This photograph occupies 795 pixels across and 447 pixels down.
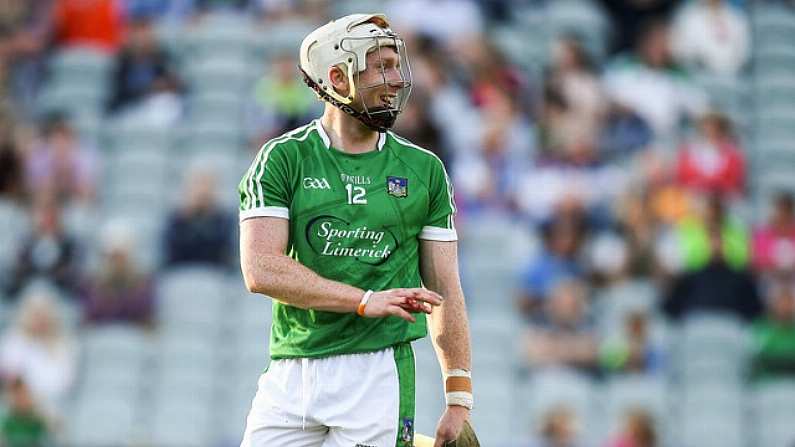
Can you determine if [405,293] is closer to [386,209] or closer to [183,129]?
[386,209]

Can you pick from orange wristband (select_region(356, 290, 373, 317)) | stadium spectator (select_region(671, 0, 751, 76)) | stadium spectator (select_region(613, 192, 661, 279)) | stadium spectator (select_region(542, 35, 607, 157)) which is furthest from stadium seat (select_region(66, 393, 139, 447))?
orange wristband (select_region(356, 290, 373, 317))

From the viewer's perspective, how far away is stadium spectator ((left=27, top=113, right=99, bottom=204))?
12742 mm

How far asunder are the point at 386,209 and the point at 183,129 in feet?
28.8

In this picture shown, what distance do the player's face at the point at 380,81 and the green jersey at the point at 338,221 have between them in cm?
19

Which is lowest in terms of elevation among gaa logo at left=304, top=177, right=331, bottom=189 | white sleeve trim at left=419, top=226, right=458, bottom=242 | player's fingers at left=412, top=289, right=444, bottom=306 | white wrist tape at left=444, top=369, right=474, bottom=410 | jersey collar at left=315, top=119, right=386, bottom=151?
white wrist tape at left=444, top=369, right=474, bottom=410

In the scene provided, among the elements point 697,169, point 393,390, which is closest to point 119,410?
point 697,169

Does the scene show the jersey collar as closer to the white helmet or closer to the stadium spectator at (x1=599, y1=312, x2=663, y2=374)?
the white helmet

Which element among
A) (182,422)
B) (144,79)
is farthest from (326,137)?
(144,79)

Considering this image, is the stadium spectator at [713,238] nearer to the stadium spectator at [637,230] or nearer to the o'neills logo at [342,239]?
the stadium spectator at [637,230]

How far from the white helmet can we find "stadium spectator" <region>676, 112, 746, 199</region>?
7.77m

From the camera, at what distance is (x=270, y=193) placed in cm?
489

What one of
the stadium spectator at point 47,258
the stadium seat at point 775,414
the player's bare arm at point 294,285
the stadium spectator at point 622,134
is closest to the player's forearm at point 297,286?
the player's bare arm at point 294,285

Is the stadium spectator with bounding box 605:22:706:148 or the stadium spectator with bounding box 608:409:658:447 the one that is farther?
the stadium spectator with bounding box 605:22:706:148

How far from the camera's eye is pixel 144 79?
44.7 ft
